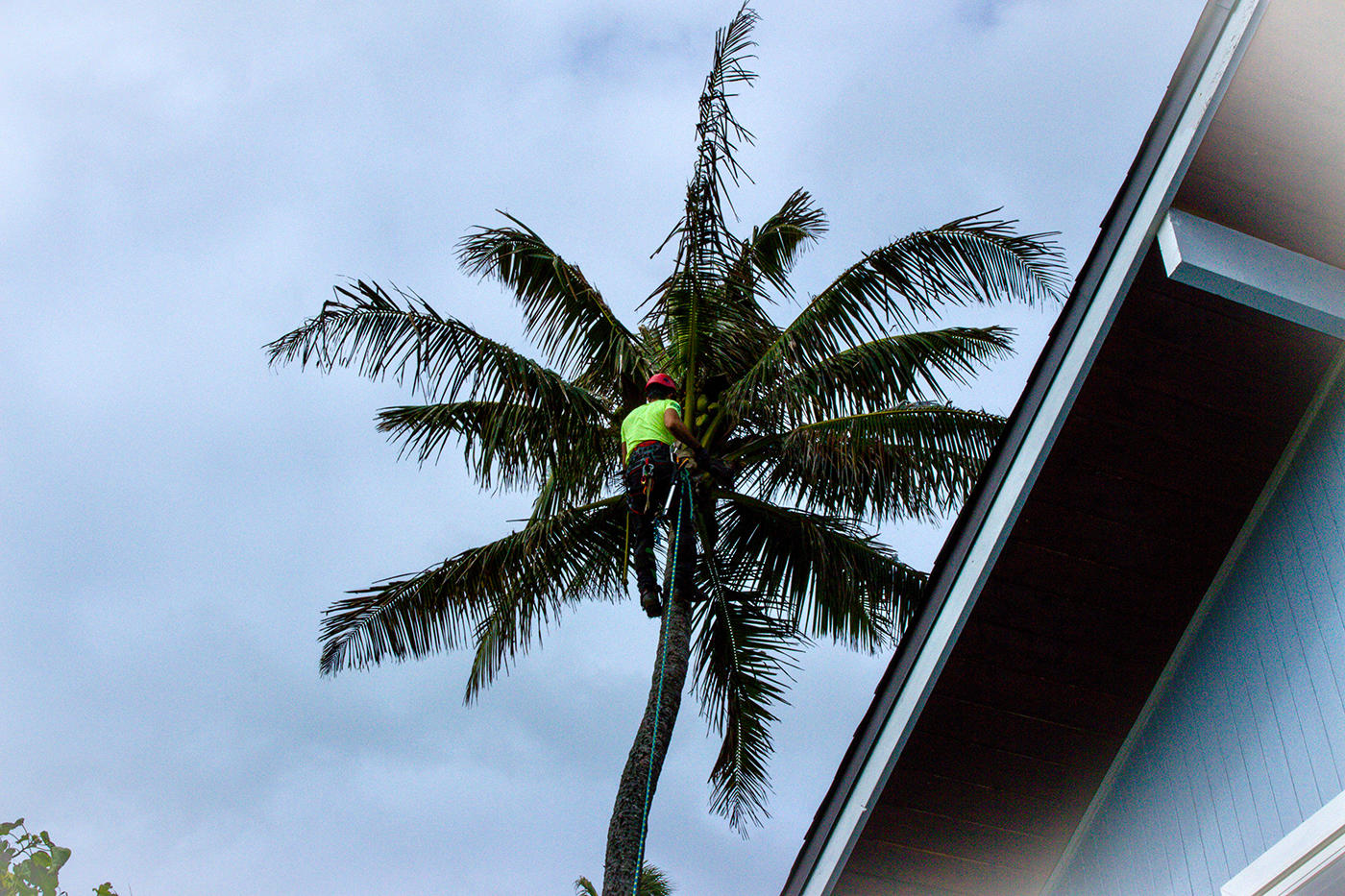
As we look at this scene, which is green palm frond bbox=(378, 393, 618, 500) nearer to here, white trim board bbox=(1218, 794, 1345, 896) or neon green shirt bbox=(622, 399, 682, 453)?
neon green shirt bbox=(622, 399, 682, 453)

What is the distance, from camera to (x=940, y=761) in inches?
182

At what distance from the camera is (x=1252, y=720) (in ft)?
13.8

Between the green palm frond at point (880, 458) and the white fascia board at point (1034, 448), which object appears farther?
the green palm frond at point (880, 458)

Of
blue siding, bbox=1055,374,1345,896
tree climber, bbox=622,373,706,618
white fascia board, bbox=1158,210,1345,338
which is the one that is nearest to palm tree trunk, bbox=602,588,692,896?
tree climber, bbox=622,373,706,618

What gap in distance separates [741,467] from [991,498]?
5650 millimetres

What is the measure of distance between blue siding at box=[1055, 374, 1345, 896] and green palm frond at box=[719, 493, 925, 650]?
4.74 m

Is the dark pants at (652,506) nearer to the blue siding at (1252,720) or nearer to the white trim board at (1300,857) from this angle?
the blue siding at (1252,720)

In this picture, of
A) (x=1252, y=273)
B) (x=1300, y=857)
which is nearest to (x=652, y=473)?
(x=1252, y=273)

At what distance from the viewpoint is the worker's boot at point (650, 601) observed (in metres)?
8.30

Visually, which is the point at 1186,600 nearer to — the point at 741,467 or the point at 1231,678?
the point at 1231,678

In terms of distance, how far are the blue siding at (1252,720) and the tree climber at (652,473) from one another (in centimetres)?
387

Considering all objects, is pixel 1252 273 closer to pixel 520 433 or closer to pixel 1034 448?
pixel 1034 448

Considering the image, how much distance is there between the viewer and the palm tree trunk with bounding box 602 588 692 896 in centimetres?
766

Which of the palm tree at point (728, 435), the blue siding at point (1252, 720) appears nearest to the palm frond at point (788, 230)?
the palm tree at point (728, 435)
